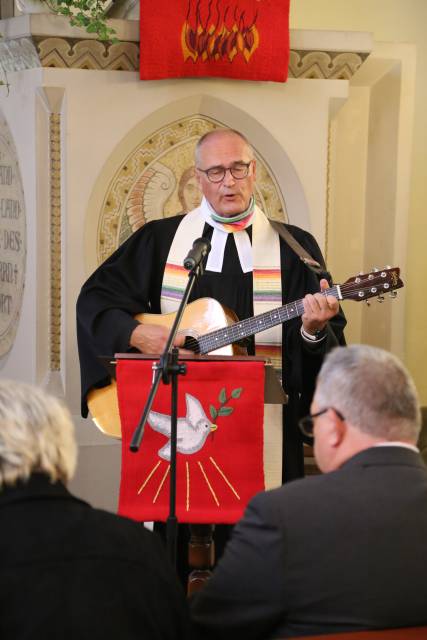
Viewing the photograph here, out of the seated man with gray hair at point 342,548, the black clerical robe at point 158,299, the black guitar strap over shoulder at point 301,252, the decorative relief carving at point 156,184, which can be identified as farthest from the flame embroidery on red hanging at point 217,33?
the seated man with gray hair at point 342,548

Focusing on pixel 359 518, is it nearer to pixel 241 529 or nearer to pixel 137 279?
pixel 241 529

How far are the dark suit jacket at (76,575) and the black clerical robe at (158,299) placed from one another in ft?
7.32

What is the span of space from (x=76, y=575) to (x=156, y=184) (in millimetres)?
4311

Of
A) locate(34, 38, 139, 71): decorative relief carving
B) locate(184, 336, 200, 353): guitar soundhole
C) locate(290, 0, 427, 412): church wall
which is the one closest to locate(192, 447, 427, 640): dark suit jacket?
locate(184, 336, 200, 353): guitar soundhole

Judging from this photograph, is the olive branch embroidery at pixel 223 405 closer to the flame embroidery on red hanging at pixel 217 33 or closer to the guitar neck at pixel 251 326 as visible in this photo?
the guitar neck at pixel 251 326

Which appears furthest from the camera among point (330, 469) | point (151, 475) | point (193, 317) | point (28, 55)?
point (28, 55)

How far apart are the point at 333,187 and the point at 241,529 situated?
15.6 ft

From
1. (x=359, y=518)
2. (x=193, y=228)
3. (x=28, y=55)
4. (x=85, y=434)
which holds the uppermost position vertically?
(x=28, y=55)

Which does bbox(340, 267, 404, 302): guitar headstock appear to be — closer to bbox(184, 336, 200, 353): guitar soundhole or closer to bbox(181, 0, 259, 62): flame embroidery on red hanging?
bbox(184, 336, 200, 353): guitar soundhole

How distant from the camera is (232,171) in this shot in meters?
4.61

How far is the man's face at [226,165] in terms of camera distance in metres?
4.61

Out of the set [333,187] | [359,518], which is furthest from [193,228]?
[359,518]

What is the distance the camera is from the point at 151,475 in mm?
3863

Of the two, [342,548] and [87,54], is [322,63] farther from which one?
[342,548]
